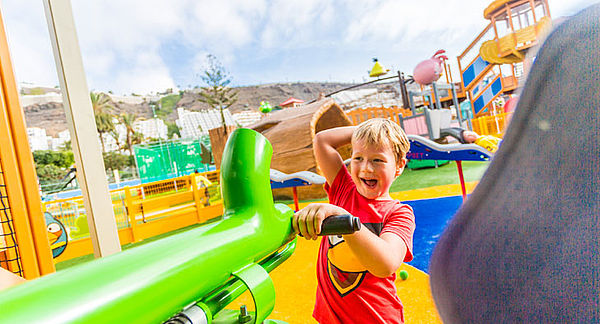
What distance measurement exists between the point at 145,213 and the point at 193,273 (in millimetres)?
4960

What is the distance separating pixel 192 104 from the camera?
167 feet

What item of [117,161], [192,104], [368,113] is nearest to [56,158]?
[117,161]

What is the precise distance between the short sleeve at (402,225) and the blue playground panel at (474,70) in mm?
10885

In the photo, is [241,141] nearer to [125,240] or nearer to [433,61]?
[125,240]

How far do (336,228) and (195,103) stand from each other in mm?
53865

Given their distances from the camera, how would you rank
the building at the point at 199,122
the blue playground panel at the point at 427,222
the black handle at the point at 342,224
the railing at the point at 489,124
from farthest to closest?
the building at the point at 199,122 → the railing at the point at 489,124 → the blue playground panel at the point at 427,222 → the black handle at the point at 342,224

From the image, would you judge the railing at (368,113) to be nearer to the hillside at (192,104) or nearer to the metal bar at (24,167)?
the metal bar at (24,167)

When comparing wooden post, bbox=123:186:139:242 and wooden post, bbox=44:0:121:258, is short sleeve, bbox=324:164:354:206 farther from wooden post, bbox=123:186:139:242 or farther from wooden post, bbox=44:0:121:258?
wooden post, bbox=123:186:139:242

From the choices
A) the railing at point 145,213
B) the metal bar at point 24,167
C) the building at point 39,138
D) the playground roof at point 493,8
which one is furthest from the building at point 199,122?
the metal bar at point 24,167

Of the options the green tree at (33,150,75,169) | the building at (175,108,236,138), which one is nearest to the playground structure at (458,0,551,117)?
the building at (175,108,236,138)

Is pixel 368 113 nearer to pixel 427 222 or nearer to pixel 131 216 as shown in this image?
pixel 427 222

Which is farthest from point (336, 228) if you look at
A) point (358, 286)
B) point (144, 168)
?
point (144, 168)

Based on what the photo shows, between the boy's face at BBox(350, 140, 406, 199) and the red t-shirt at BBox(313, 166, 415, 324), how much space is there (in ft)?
0.20

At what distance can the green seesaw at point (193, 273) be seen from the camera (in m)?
0.26
